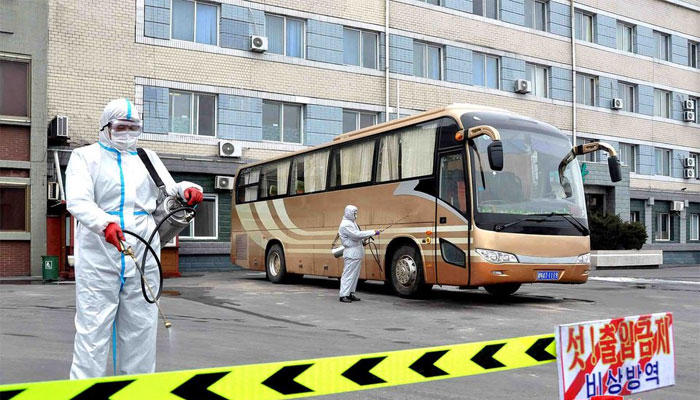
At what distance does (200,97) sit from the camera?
24375 mm

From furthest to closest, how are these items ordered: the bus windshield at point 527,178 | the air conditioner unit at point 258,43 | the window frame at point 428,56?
the window frame at point 428,56
the air conditioner unit at point 258,43
the bus windshield at point 527,178

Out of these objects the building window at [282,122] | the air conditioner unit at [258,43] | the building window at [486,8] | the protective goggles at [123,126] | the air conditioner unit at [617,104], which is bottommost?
the protective goggles at [123,126]

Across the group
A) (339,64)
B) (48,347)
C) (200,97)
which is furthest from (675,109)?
(48,347)

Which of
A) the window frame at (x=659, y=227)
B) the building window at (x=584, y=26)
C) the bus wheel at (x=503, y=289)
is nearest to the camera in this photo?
the bus wheel at (x=503, y=289)

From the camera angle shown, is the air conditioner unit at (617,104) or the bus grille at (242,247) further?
the air conditioner unit at (617,104)

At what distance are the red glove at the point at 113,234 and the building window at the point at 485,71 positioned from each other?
27.5m

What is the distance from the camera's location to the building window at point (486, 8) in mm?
30900

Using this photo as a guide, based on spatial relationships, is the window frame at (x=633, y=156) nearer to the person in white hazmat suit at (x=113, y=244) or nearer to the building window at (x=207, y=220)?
the building window at (x=207, y=220)

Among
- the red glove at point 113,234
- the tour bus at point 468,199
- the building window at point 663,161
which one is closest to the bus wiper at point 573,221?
the tour bus at point 468,199

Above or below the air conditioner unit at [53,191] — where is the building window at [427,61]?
above

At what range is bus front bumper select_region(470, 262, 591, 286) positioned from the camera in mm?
12500

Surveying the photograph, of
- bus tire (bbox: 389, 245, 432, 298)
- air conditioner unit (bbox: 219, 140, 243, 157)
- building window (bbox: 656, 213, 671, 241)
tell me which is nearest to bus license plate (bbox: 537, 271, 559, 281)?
bus tire (bbox: 389, 245, 432, 298)

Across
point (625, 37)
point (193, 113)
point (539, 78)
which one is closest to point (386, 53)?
point (193, 113)

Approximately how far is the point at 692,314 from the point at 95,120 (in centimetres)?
1713
